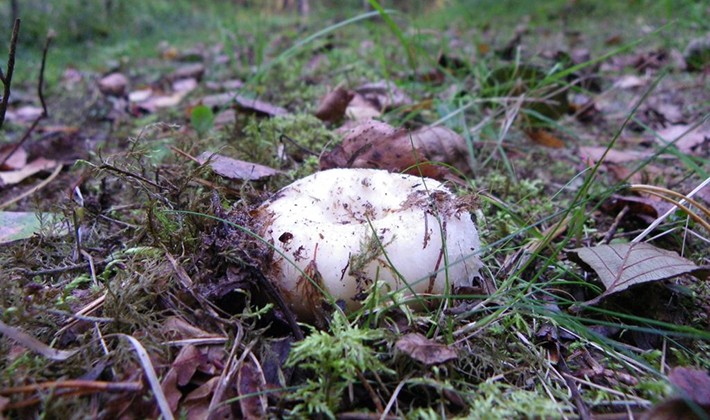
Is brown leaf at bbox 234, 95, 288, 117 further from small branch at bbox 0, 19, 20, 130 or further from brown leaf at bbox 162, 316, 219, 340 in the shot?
brown leaf at bbox 162, 316, 219, 340

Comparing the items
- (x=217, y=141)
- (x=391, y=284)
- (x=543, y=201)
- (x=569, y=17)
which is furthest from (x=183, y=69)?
(x=569, y=17)

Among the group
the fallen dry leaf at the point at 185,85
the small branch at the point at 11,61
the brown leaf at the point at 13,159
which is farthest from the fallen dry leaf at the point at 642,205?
the fallen dry leaf at the point at 185,85

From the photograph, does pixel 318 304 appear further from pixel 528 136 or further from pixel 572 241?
pixel 528 136

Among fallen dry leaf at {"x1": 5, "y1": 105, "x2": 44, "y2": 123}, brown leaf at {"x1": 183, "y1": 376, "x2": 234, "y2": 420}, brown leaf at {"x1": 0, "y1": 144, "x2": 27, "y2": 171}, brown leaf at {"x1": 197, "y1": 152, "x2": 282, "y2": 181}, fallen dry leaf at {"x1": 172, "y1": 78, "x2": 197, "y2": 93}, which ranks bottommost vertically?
fallen dry leaf at {"x1": 5, "y1": 105, "x2": 44, "y2": 123}

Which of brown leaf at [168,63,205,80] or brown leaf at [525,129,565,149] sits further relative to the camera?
brown leaf at [168,63,205,80]

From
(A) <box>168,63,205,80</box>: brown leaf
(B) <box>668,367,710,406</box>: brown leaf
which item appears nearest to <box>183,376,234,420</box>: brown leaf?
(B) <box>668,367,710,406</box>: brown leaf

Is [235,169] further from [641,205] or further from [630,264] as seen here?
[641,205]
